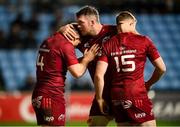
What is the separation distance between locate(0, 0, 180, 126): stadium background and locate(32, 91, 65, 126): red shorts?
8.07 m

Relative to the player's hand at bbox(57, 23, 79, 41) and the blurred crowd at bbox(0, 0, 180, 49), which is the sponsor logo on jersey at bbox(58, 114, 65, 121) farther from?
the blurred crowd at bbox(0, 0, 180, 49)

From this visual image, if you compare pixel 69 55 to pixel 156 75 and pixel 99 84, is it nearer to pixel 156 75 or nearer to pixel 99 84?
pixel 99 84

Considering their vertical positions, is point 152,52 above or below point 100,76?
above

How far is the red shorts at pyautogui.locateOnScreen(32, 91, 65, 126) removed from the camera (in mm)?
7746

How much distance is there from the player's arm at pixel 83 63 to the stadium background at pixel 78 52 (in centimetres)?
791

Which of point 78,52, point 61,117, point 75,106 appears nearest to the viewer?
point 61,117

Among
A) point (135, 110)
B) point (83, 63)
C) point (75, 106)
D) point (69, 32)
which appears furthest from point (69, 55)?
point (75, 106)

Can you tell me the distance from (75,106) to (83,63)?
8452 millimetres

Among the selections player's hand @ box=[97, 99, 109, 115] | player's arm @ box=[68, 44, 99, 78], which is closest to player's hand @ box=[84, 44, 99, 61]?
player's arm @ box=[68, 44, 99, 78]

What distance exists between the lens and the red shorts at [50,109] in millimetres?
7746

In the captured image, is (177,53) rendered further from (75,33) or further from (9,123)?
(75,33)

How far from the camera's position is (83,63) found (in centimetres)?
793

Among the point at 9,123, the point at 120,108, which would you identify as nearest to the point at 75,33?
the point at 120,108

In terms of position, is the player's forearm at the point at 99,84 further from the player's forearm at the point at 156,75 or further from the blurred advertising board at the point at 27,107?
the blurred advertising board at the point at 27,107
